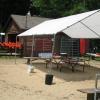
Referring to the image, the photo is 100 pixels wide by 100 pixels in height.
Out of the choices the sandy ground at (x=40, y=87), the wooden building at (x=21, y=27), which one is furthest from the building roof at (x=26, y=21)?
the sandy ground at (x=40, y=87)

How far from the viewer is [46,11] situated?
155 ft

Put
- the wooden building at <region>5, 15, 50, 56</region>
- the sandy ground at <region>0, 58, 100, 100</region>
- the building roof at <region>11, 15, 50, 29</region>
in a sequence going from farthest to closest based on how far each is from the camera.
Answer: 1. the building roof at <region>11, 15, 50, 29</region>
2. the wooden building at <region>5, 15, 50, 56</region>
3. the sandy ground at <region>0, 58, 100, 100</region>

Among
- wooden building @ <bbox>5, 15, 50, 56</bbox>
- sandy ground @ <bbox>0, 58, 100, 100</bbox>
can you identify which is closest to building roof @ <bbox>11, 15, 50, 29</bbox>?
wooden building @ <bbox>5, 15, 50, 56</bbox>

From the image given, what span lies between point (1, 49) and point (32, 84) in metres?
19.1

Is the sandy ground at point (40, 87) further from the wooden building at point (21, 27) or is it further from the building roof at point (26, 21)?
the building roof at point (26, 21)

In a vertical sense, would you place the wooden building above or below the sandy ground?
above

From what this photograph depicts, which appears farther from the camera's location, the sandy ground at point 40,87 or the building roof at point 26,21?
the building roof at point 26,21

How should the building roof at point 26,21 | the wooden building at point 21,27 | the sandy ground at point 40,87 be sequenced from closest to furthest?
the sandy ground at point 40,87 < the wooden building at point 21,27 < the building roof at point 26,21

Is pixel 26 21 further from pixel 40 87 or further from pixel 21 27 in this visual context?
pixel 40 87

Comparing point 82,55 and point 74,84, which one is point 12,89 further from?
point 82,55

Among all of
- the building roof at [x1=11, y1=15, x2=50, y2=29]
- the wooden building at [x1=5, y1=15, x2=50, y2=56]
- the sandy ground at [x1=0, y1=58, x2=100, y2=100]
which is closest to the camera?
the sandy ground at [x1=0, y1=58, x2=100, y2=100]

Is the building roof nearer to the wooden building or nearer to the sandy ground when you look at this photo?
the wooden building

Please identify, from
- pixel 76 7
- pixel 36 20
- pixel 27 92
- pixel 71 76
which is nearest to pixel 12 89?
pixel 27 92

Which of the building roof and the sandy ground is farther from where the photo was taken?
the building roof
